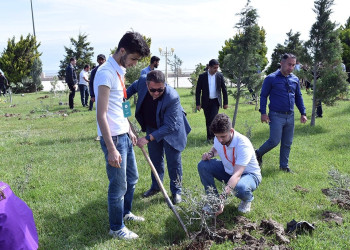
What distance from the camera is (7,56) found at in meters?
27.7

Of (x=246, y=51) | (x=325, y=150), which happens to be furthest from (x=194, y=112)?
(x=325, y=150)

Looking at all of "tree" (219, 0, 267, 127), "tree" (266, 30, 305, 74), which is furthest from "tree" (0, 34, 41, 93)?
"tree" (219, 0, 267, 127)

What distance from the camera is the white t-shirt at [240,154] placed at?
3.62 meters

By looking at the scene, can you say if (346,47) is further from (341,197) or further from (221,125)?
(221,125)

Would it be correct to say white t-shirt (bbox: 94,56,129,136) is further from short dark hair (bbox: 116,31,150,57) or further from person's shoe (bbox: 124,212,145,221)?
person's shoe (bbox: 124,212,145,221)

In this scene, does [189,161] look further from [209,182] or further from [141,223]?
[141,223]

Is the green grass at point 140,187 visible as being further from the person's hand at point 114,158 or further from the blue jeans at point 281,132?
the person's hand at point 114,158

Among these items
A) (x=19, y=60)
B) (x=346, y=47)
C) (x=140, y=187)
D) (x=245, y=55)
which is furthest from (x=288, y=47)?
(x=19, y=60)

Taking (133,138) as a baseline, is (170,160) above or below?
below

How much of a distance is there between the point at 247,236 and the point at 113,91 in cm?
199

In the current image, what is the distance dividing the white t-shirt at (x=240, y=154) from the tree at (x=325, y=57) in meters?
5.97

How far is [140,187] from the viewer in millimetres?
4828

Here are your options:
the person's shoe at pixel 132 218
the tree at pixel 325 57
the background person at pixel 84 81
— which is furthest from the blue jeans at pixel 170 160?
the background person at pixel 84 81

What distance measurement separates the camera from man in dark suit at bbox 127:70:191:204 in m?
3.71
